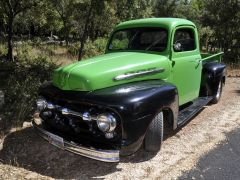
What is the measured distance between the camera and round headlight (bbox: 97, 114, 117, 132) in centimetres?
394

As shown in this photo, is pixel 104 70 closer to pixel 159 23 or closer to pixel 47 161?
pixel 47 161

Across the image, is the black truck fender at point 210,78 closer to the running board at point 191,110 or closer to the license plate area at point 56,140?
the running board at point 191,110

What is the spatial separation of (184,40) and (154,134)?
84.5 inches

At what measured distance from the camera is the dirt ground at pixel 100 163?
430 centimetres

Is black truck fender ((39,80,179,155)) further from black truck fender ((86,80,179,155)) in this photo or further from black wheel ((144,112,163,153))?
black wheel ((144,112,163,153))

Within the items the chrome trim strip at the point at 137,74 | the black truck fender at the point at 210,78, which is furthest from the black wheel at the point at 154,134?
the black truck fender at the point at 210,78

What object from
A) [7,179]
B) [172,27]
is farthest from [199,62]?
[7,179]

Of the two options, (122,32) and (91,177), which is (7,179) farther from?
(122,32)

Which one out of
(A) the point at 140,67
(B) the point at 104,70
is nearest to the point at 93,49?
(A) the point at 140,67

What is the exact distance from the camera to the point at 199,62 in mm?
6355

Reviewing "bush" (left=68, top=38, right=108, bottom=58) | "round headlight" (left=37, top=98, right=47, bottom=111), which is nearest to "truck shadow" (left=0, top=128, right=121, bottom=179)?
"round headlight" (left=37, top=98, right=47, bottom=111)

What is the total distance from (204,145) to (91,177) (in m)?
2.06

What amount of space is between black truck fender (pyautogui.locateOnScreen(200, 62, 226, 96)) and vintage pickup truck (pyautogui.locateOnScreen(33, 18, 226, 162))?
1.19 m

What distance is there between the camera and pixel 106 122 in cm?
395
